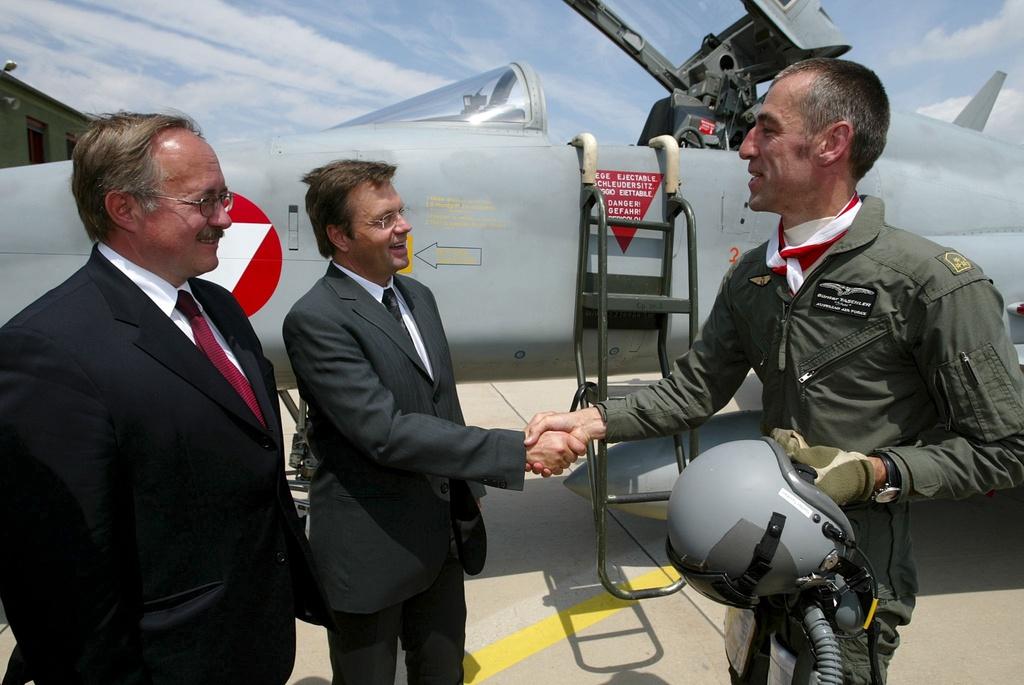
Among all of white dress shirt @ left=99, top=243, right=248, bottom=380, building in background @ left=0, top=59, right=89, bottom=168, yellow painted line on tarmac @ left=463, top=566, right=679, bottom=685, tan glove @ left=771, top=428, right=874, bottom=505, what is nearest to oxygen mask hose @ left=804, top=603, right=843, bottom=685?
tan glove @ left=771, top=428, right=874, bottom=505

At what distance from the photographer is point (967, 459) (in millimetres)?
1414

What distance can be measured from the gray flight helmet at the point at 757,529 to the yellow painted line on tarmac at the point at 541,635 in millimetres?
1757

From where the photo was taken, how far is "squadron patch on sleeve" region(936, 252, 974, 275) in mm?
1459

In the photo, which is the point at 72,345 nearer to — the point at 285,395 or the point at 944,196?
the point at 285,395

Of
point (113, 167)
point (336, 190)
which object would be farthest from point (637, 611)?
point (113, 167)

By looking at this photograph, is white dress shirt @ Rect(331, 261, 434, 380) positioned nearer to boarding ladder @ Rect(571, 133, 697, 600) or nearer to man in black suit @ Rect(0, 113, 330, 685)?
man in black suit @ Rect(0, 113, 330, 685)

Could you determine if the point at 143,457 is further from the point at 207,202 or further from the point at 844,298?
the point at 844,298

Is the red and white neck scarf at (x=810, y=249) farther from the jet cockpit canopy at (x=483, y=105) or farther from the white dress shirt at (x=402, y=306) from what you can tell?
the jet cockpit canopy at (x=483, y=105)

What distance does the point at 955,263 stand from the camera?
1473 mm

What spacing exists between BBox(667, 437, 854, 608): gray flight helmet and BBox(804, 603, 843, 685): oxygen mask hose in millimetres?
59

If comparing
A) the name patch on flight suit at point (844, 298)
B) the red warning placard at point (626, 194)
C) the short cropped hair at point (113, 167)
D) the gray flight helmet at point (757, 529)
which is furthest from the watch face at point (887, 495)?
the red warning placard at point (626, 194)

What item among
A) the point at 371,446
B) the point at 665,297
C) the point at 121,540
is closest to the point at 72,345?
the point at 121,540

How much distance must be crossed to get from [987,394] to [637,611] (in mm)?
2308

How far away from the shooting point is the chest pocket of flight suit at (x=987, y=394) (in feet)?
4.58
